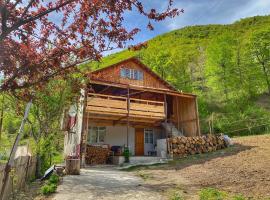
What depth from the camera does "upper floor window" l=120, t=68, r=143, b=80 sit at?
25.6 meters

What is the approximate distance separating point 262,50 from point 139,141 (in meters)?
26.0

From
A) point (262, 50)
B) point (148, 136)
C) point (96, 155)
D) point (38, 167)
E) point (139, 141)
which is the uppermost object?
point (262, 50)

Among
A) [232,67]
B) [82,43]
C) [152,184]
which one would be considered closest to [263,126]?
[232,67]

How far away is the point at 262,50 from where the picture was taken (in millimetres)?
41812

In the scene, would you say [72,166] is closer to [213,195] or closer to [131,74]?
[213,195]

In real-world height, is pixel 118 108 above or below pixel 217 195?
above

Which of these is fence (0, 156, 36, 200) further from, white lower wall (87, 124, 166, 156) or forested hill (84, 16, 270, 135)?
forested hill (84, 16, 270, 135)

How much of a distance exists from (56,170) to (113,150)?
8.20m

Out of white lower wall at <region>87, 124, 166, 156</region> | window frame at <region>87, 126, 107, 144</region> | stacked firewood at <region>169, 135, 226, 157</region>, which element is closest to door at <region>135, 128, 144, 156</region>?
white lower wall at <region>87, 124, 166, 156</region>

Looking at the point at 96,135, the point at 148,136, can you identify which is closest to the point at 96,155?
the point at 96,135

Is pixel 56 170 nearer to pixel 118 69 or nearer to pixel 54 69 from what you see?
pixel 54 69

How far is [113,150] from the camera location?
22266mm

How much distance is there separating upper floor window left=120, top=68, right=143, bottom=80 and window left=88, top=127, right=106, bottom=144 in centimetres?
500

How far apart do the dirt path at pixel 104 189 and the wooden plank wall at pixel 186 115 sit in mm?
12262
